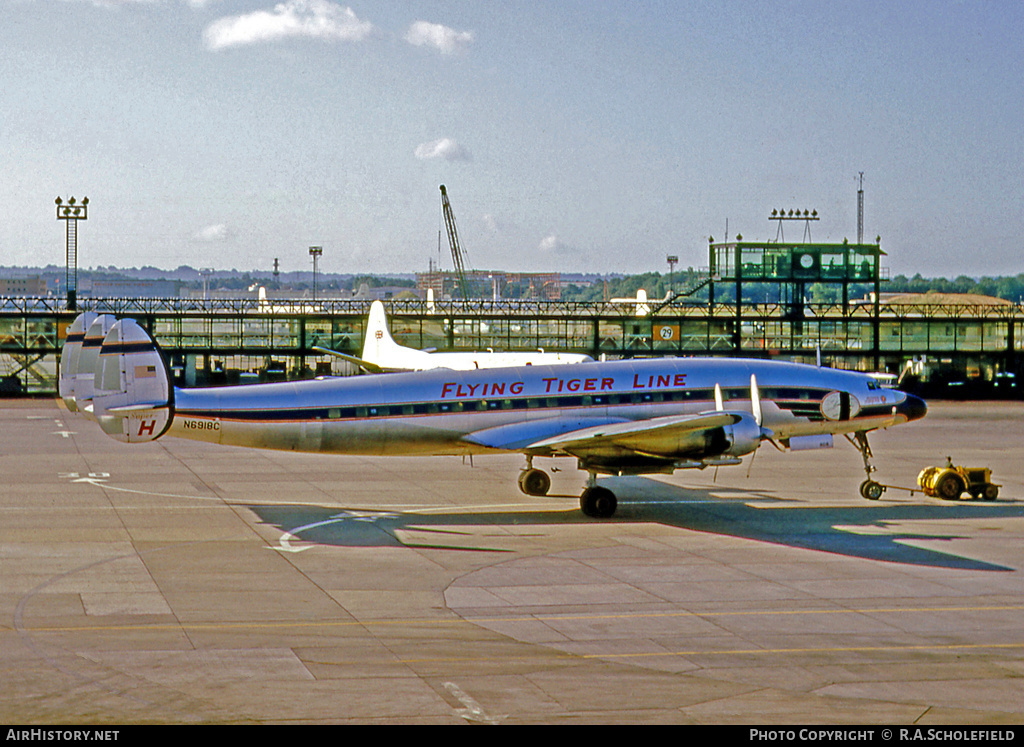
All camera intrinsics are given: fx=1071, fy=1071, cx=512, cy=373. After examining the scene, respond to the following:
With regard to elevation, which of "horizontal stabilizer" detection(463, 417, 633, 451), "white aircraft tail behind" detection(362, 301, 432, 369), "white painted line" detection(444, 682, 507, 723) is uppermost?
"white aircraft tail behind" detection(362, 301, 432, 369)

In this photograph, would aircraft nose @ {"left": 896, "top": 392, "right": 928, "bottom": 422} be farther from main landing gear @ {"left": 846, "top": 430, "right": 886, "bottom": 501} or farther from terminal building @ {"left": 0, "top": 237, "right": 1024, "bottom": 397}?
terminal building @ {"left": 0, "top": 237, "right": 1024, "bottom": 397}

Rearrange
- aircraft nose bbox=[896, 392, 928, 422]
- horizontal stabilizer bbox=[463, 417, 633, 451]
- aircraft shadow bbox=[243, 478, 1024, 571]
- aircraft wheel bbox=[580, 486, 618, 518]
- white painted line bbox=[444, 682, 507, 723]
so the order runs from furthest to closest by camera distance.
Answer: aircraft nose bbox=[896, 392, 928, 422]
horizontal stabilizer bbox=[463, 417, 633, 451]
aircraft wheel bbox=[580, 486, 618, 518]
aircraft shadow bbox=[243, 478, 1024, 571]
white painted line bbox=[444, 682, 507, 723]

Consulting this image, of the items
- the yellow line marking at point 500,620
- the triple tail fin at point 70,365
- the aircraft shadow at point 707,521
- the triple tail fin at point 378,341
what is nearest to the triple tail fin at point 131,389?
the triple tail fin at point 70,365

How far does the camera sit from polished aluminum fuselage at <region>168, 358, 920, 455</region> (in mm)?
33031

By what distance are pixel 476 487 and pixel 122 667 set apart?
931 inches

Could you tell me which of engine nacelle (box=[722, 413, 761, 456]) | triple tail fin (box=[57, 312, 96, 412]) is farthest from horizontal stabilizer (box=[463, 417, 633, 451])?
triple tail fin (box=[57, 312, 96, 412])

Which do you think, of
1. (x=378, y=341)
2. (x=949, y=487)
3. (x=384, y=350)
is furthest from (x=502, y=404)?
(x=378, y=341)

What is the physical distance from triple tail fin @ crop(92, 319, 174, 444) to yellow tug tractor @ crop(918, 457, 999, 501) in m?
26.5

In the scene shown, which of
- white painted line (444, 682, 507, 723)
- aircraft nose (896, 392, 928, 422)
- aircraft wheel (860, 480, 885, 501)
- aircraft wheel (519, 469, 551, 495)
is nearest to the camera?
white painted line (444, 682, 507, 723)

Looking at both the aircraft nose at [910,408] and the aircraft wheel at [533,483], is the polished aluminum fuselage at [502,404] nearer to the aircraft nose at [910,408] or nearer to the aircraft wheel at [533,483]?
the aircraft nose at [910,408]

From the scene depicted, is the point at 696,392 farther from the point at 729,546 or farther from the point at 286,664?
the point at 286,664

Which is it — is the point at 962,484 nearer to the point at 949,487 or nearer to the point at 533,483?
the point at 949,487

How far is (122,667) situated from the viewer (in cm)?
1731
